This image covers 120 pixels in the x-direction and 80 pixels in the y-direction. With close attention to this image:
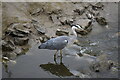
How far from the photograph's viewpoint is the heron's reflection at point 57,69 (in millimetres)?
9426

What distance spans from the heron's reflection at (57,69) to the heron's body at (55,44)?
65 cm

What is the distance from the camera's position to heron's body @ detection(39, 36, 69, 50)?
405 inches

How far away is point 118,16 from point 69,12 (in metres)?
2.67

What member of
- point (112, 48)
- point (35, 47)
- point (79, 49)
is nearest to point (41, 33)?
point (35, 47)

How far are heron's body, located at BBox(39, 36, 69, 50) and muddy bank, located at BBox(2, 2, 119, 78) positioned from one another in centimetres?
39

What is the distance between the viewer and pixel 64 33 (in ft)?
40.1

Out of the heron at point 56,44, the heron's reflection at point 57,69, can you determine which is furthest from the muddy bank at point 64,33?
the heron at point 56,44

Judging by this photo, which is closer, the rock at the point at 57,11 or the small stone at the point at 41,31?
the small stone at the point at 41,31

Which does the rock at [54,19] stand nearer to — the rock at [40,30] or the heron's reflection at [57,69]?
the rock at [40,30]

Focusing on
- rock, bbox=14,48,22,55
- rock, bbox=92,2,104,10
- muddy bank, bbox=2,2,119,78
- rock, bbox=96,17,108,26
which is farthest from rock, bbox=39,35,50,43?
rock, bbox=92,2,104,10

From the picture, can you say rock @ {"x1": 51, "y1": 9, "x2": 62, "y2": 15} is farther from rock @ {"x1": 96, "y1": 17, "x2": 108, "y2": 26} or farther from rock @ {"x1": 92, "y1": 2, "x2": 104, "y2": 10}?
rock @ {"x1": 92, "y1": 2, "x2": 104, "y2": 10}

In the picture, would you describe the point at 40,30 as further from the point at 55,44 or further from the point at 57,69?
the point at 57,69

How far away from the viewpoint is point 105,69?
9.66 m

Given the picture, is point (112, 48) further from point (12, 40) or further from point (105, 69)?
point (12, 40)
